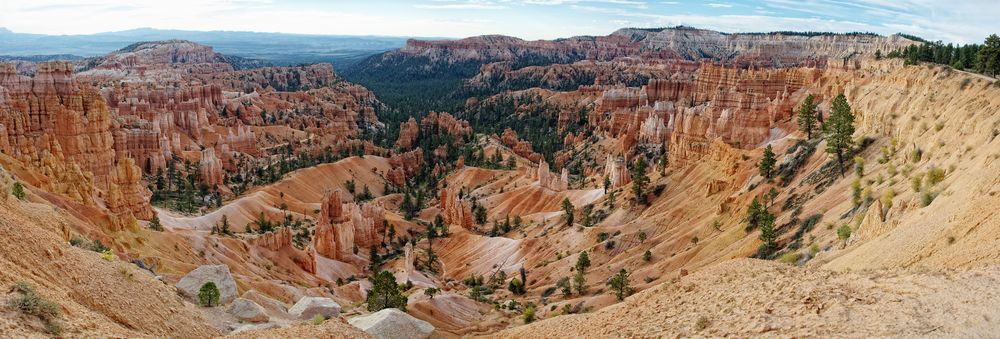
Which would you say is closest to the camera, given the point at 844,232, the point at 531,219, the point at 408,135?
the point at 844,232

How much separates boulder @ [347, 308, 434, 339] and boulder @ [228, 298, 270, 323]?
2815 mm

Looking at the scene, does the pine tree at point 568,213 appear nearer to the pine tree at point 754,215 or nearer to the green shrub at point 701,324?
the pine tree at point 754,215

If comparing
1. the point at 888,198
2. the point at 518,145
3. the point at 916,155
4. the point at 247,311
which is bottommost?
the point at 518,145

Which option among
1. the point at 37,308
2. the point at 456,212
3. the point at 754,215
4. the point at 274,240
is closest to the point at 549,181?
the point at 456,212

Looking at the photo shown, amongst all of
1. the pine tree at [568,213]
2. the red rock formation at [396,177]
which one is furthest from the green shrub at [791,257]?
the red rock formation at [396,177]

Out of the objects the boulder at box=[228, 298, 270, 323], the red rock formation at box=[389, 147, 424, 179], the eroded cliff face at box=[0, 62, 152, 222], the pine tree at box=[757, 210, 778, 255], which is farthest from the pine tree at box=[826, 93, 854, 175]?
the red rock formation at box=[389, 147, 424, 179]

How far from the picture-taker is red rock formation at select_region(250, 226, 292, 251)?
45.9m

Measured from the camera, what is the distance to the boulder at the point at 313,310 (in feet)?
79.2

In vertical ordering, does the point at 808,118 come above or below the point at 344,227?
above

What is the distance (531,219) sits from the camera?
63.7 m

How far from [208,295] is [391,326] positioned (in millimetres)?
5570

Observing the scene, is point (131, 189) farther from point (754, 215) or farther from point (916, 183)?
point (916, 183)

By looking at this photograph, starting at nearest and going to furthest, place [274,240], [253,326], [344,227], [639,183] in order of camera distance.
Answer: [253,326]
[274,240]
[639,183]
[344,227]

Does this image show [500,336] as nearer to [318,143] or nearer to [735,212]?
[735,212]
